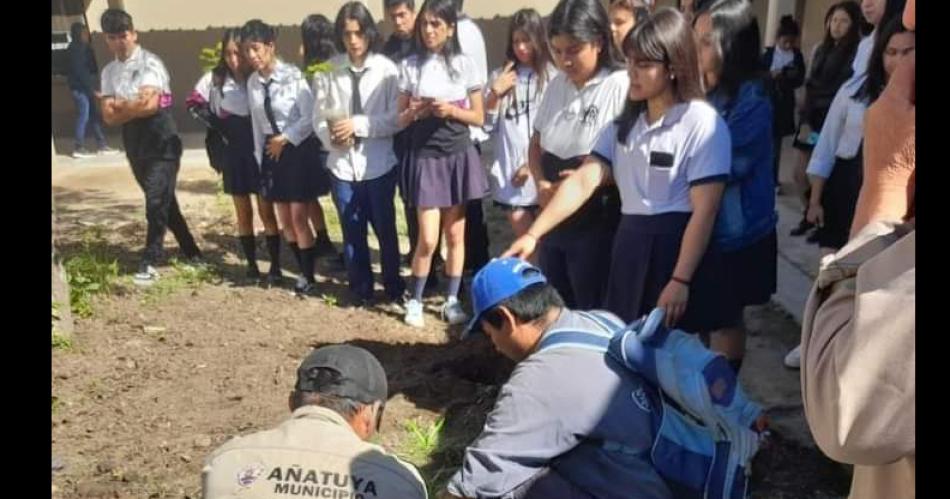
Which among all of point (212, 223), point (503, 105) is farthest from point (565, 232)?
point (212, 223)

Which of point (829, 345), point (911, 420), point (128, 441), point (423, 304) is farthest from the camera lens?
point (423, 304)

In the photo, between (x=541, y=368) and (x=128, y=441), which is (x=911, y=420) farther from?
(x=128, y=441)

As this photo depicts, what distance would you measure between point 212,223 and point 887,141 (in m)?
7.32

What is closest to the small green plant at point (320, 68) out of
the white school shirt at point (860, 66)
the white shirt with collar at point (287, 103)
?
the white shirt with collar at point (287, 103)

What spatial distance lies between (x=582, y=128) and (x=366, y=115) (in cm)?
178

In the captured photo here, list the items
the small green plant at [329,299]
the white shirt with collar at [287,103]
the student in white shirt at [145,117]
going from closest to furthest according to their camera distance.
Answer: the white shirt with collar at [287,103]
the small green plant at [329,299]
the student in white shirt at [145,117]

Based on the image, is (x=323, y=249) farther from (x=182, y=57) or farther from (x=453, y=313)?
(x=182, y=57)

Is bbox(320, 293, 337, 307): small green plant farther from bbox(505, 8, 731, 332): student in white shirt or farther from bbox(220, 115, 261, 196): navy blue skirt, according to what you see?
bbox(505, 8, 731, 332): student in white shirt

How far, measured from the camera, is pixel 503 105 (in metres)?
4.96

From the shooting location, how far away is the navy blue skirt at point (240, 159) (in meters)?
5.77

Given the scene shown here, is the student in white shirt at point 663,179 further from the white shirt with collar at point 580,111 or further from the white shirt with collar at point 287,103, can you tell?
the white shirt with collar at point 287,103

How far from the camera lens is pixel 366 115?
16.9 ft

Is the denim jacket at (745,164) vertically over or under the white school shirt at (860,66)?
under

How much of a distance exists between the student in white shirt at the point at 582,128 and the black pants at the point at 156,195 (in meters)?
3.32
